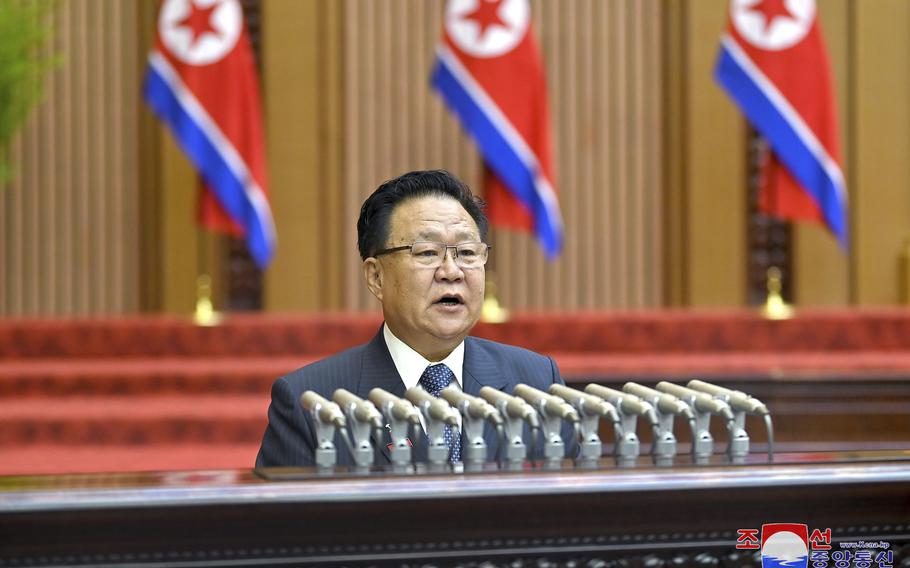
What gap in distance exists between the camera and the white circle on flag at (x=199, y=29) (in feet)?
23.3

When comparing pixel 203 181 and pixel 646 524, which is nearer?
pixel 646 524

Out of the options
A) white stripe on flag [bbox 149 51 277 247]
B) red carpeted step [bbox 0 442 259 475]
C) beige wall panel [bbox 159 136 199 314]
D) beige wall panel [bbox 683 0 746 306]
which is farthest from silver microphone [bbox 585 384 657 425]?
beige wall panel [bbox 159 136 199 314]

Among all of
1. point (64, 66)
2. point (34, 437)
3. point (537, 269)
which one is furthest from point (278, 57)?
point (34, 437)

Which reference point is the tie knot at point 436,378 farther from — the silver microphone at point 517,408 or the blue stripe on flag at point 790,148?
the blue stripe on flag at point 790,148

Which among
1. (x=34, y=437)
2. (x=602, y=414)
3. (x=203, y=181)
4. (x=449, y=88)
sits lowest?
(x=34, y=437)

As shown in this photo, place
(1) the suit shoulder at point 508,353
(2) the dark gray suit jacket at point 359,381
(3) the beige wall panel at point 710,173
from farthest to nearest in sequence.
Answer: (3) the beige wall panel at point 710,173 < (1) the suit shoulder at point 508,353 < (2) the dark gray suit jacket at point 359,381

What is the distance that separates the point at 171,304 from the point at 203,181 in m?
1.45

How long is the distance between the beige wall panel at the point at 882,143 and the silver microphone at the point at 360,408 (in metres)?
7.31

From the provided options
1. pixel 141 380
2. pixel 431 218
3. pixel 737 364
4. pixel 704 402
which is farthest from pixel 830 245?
pixel 704 402

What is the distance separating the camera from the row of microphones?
1841 millimetres

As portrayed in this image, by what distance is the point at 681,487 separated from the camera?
1788mm

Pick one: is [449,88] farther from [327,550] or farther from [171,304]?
[327,550]

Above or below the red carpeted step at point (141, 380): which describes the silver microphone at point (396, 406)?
above

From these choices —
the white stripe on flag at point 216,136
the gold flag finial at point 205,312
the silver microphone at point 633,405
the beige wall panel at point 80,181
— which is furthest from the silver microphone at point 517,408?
the beige wall panel at point 80,181
